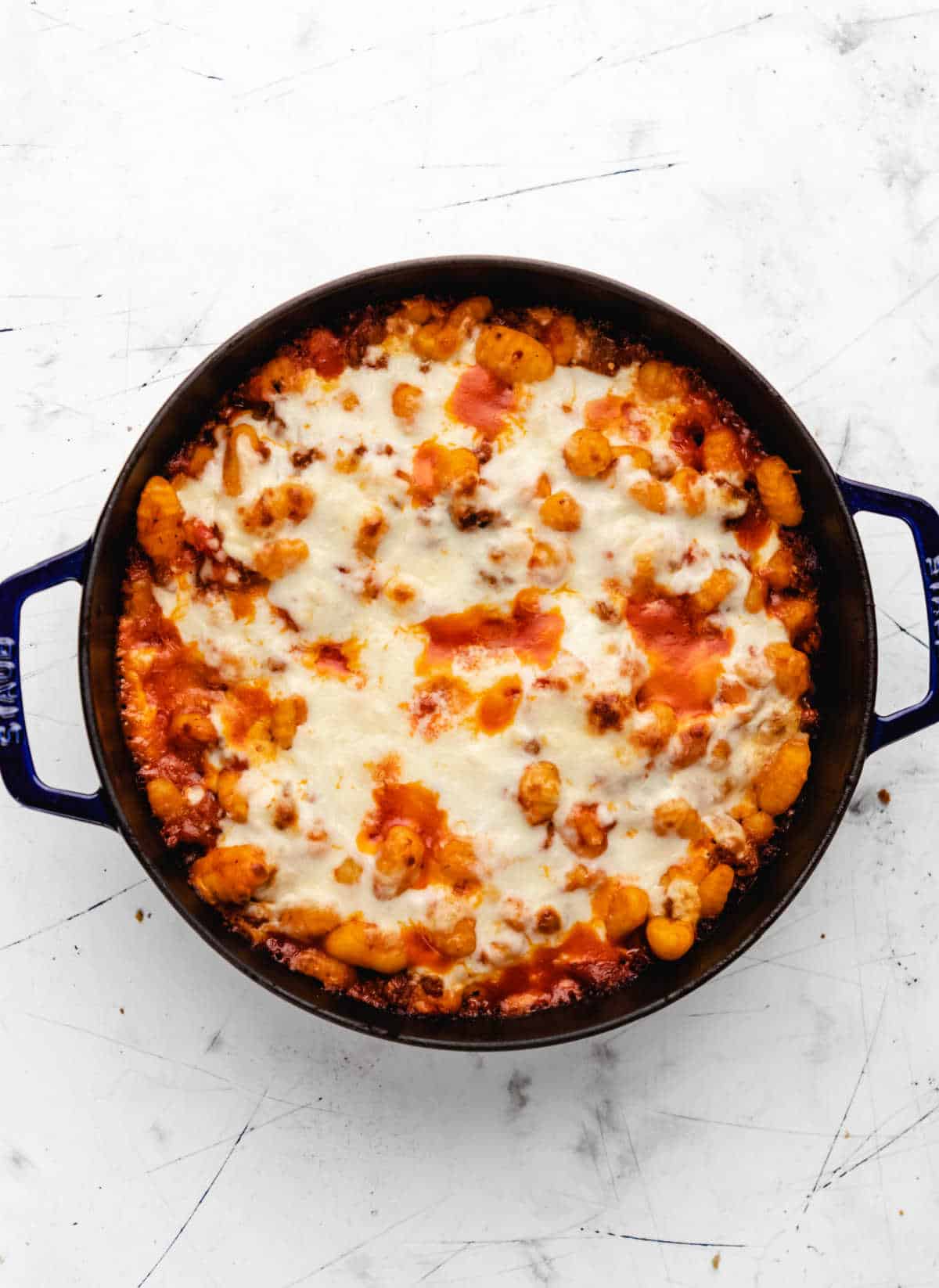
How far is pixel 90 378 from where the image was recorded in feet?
9.16

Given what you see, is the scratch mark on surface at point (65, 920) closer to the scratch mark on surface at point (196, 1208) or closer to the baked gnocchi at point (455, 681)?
the baked gnocchi at point (455, 681)

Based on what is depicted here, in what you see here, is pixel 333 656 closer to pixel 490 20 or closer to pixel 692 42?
pixel 490 20

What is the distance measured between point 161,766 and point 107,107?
5.22 feet

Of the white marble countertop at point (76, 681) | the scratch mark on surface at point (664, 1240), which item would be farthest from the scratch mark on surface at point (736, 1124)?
the scratch mark on surface at point (664, 1240)

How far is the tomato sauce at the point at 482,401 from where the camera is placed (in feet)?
7.98

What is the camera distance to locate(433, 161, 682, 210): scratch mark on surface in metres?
2.78

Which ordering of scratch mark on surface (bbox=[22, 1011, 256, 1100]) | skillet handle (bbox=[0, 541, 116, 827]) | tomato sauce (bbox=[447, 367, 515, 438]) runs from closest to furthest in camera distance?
skillet handle (bbox=[0, 541, 116, 827]) → tomato sauce (bbox=[447, 367, 515, 438]) → scratch mark on surface (bbox=[22, 1011, 256, 1100])

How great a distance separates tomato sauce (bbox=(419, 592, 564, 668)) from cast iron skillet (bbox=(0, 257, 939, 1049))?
1.99 feet

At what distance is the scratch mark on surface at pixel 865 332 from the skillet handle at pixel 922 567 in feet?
1.58

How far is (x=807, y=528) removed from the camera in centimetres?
255

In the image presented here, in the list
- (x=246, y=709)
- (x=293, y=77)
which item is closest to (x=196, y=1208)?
(x=246, y=709)

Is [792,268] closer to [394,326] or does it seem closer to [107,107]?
[394,326]

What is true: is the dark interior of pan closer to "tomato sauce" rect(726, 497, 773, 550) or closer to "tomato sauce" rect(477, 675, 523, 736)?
"tomato sauce" rect(726, 497, 773, 550)

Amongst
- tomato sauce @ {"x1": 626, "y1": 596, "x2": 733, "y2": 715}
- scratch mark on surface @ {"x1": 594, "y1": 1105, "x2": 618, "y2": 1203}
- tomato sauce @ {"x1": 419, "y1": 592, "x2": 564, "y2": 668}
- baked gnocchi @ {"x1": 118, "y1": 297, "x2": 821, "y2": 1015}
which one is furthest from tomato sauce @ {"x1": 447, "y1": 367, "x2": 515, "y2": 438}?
scratch mark on surface @ {"x1": 594, "y1": 1105, "x2": 618, "y2": 1203}
